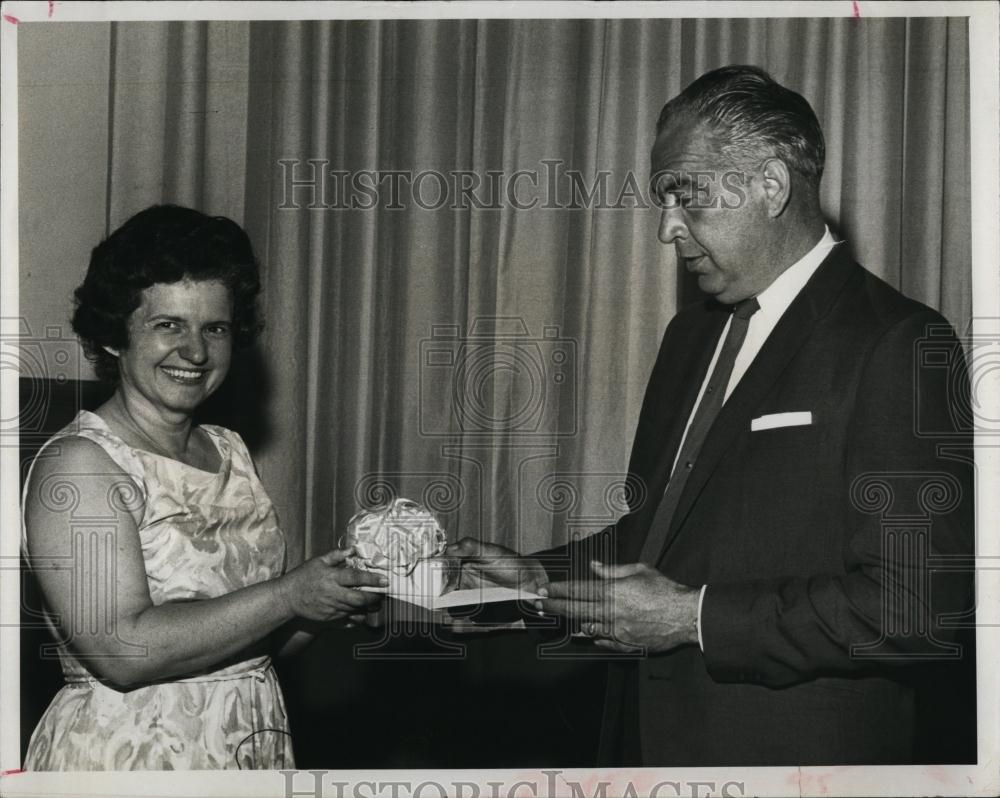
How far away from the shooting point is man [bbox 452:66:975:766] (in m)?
2.26

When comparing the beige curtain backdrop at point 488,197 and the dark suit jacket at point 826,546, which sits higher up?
the beige curtain backdrop at point 488,197

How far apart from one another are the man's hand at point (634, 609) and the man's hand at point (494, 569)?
0.10m

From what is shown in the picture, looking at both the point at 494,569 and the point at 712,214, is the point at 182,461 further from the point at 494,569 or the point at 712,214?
the point at 712,214

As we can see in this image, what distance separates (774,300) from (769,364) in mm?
153

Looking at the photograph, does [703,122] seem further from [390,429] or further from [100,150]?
[100,150]

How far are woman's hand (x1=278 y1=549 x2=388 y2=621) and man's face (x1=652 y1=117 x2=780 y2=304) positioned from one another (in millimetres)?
982

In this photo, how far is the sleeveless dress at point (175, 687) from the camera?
7.64 feet

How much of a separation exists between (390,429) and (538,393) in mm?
382

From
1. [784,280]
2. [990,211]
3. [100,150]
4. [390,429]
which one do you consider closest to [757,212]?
[784,280]

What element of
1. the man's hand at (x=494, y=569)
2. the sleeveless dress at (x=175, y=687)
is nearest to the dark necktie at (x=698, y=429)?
the man's hand at (x=494, y=569)

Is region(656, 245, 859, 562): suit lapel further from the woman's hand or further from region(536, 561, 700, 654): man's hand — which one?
the woman's hand

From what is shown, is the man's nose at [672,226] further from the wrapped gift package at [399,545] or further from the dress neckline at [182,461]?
the dress neckline at [182,461]

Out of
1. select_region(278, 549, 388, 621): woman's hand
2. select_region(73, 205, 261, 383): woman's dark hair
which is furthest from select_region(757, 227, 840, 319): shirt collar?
select_region(73, 205, 261, 383): woman's dark hair

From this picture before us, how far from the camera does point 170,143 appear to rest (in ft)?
8.77
